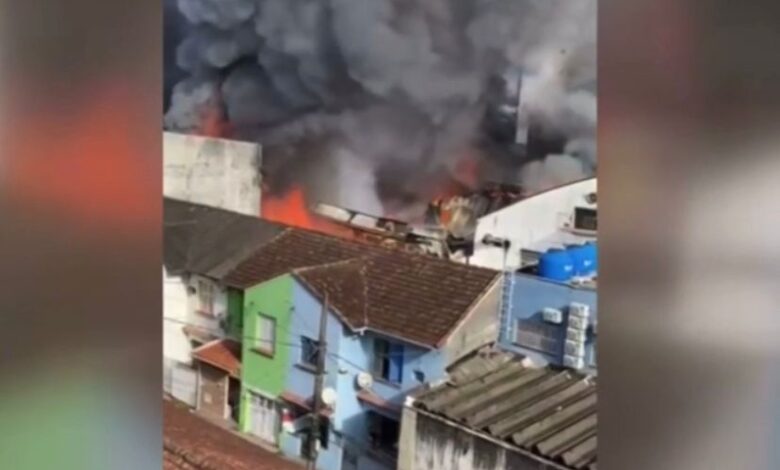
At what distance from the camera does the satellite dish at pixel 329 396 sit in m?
1.03

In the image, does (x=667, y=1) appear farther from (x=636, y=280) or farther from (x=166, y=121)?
(x=166, y=121)

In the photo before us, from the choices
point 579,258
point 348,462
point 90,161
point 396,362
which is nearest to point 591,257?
point 579,258

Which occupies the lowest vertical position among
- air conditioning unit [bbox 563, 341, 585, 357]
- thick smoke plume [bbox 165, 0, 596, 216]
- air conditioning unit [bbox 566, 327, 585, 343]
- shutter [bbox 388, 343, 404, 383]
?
shutter [bbox 388, 343, 404, 383]

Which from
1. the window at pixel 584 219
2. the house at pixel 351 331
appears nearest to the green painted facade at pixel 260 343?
the house at pixel 351 331

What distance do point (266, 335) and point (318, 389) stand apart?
8cm

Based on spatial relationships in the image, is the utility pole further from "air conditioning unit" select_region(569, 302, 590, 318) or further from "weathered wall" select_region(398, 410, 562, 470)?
"air conditioning unit" select_region(569, 302, 590, 318)

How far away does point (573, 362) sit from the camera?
0.98 metres

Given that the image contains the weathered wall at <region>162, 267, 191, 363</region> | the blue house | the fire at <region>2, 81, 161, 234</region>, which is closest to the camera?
the fire at <region>2, 81, 161, 234</region>

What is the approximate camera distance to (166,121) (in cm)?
94

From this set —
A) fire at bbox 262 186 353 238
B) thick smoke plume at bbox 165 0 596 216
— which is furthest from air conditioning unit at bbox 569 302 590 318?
fire at bbox 262 186 353 238

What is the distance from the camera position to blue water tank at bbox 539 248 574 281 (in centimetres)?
97

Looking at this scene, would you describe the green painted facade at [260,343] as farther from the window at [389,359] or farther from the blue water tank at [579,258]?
the blue water tank at [579,258]

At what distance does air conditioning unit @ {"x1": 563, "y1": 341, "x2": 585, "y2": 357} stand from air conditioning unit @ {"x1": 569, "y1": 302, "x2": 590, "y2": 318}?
3cm

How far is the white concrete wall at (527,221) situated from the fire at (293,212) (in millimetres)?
149
